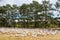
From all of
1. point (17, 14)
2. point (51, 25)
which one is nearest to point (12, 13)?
point (17, 14)

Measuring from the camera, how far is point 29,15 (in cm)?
3042

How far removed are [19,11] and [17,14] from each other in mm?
577

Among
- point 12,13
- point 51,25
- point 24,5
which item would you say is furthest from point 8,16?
point 51,25

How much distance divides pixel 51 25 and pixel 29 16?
12.1ft

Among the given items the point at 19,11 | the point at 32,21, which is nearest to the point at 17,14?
the point at 19,11

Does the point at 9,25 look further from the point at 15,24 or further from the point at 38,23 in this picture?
the point at 38,23

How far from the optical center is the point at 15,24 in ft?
98.7

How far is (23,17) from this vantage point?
100ft

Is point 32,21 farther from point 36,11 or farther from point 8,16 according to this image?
point 8,16

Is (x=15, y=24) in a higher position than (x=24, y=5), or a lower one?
lower

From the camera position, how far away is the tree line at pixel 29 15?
29.9m

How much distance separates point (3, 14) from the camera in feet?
102

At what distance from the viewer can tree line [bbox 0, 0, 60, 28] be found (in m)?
29.9

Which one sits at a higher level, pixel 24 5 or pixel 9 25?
pixel 24 5
